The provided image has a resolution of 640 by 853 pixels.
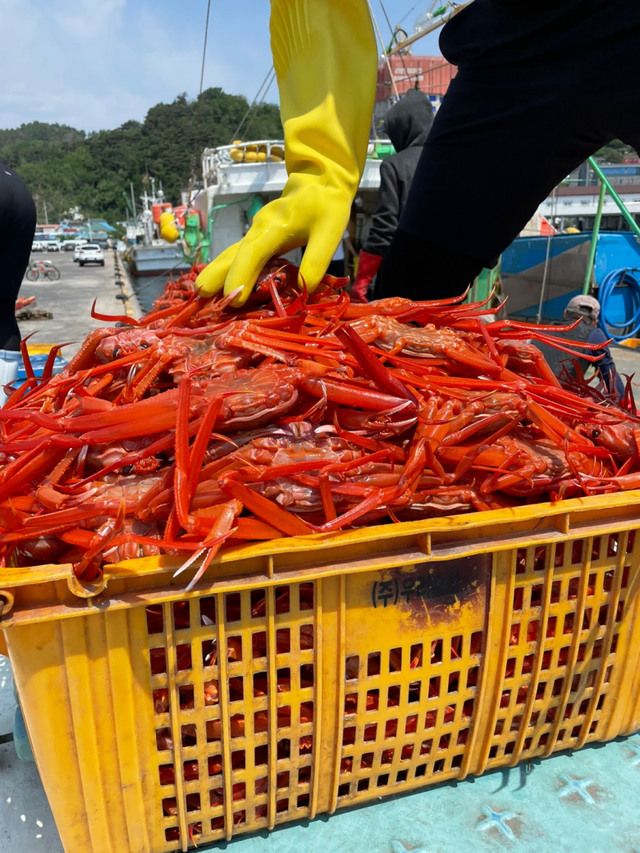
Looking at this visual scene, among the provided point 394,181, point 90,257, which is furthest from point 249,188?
point 90,257

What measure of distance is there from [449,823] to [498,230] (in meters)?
1.98

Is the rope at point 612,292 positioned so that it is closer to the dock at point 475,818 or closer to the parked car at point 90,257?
the dock at point 475,818

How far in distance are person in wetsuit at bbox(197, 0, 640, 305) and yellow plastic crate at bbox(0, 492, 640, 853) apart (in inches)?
38.3

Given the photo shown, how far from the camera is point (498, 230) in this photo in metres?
2.38

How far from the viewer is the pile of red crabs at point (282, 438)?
1170 millimetres

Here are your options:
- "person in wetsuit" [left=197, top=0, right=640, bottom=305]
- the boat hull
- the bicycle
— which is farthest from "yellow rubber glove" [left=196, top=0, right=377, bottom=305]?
the bicycle

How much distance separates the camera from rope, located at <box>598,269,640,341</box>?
27.8ft

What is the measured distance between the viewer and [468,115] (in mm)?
2289

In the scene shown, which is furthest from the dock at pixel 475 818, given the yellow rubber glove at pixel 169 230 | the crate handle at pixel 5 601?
the yellow rubber glove at pixel 169 230

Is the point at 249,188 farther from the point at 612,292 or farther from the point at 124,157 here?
the point at 124,157

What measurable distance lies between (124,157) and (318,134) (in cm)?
11926

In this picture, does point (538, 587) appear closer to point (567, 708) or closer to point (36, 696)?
point (567, 708)

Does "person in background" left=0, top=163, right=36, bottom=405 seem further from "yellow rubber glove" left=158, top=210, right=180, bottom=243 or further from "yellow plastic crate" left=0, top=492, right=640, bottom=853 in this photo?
"yellow rubber glove" left=158, top=210, right=180, bottom=243

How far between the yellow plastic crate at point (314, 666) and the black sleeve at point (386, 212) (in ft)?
13.2
